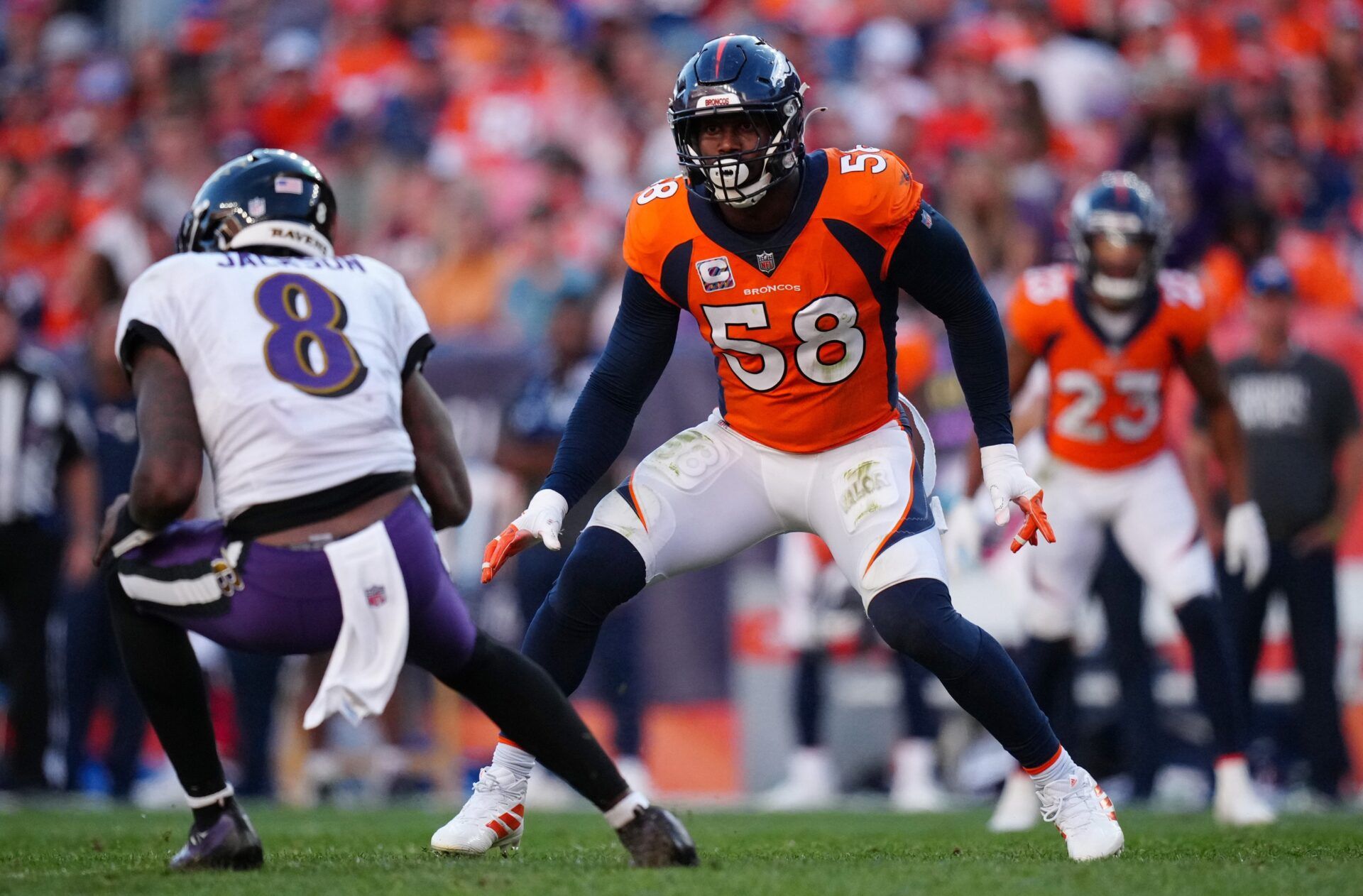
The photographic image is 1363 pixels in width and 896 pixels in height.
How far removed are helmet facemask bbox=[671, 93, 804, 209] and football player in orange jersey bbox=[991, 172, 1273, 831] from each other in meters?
2.56

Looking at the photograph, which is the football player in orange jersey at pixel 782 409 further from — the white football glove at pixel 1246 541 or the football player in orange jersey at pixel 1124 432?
the white football glove at pixel 1246 541

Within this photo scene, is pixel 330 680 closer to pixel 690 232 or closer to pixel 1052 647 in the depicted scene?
pixel 690 232

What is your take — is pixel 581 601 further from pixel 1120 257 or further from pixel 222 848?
pixel 1120 257

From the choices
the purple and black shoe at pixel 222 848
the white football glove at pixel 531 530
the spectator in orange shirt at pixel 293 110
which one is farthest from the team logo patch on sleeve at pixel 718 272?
the spectator in orange shirt at pixel 293 110

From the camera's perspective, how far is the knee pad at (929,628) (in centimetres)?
428

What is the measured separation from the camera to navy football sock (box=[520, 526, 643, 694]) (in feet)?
14.8

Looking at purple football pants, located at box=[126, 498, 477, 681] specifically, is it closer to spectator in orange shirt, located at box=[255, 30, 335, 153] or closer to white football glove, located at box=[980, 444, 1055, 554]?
white football glove, located at box=[980, 444, 1055, 554]

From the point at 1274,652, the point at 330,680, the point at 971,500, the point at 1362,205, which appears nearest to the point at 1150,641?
the point at 1274,652

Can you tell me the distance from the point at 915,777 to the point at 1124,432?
201cm

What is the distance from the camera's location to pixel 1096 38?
11.3m

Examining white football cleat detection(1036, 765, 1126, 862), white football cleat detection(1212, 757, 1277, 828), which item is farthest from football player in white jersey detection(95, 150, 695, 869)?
white football cleat detection(1212, 757, 1277, 828)

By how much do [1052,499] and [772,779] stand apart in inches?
96.4

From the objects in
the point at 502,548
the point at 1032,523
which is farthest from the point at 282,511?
the point at 1032,523

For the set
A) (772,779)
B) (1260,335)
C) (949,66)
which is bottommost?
(772,779)
